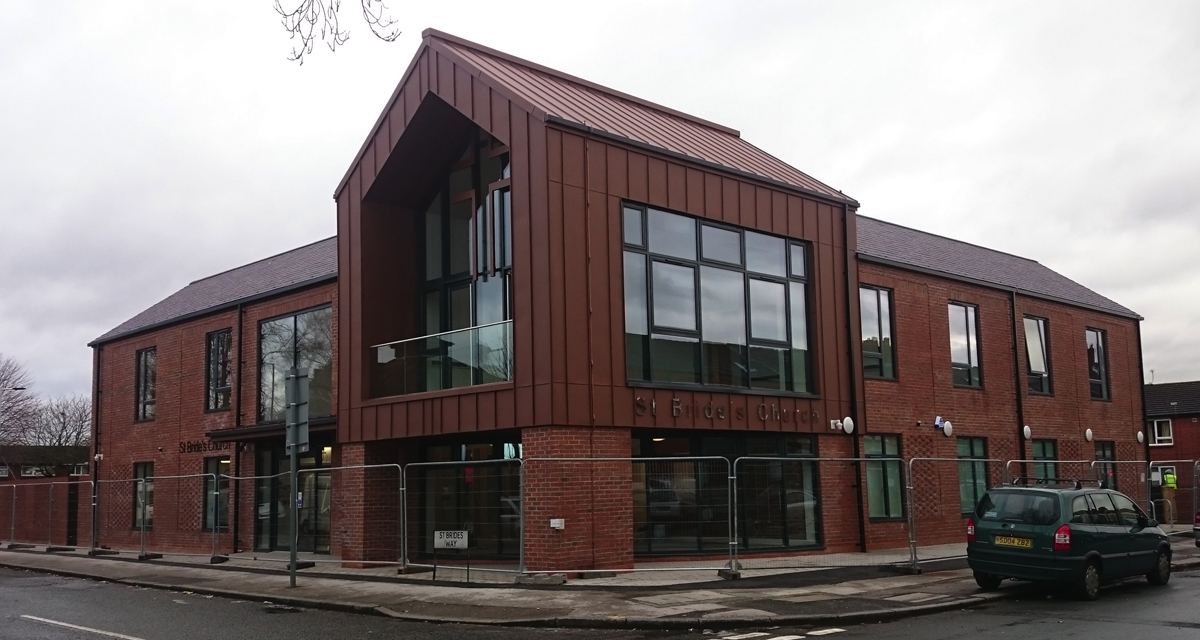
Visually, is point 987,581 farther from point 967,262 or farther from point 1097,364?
point 1097,364

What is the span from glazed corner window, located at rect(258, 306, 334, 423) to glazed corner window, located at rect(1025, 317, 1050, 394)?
1638 centimetres

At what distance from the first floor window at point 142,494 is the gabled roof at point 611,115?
10.9 m

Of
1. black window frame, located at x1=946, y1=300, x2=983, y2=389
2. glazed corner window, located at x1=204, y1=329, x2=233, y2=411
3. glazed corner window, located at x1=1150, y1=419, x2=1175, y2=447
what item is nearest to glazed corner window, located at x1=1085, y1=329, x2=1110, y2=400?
black window frame, located at x1=946, y1=300, x2=983, y2=389

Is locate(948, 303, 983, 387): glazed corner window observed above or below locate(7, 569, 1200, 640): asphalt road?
Answer: above

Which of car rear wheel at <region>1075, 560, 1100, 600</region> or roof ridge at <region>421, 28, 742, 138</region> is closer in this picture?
car rear wheel at <region>1075, 560, 1100, 600</region>

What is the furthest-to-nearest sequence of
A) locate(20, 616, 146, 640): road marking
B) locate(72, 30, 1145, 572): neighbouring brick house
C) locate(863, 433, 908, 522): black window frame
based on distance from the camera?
locate(863, 433, 908, 522): black window frame, locate(72, 30, 1145, 572): neighbouring brick house, locate(20, 616, 146, 640): road marking

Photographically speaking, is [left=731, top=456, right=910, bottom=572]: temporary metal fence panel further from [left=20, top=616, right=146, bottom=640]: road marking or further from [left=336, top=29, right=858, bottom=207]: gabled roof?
[left=20, top=616, right=146, bottom=640]: road marking

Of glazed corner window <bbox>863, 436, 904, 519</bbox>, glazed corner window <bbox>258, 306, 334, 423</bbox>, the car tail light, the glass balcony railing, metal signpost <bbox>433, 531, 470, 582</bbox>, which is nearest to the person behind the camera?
the car tail light

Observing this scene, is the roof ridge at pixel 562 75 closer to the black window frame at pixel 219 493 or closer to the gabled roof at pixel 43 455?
the black window frame at pixel 219 493

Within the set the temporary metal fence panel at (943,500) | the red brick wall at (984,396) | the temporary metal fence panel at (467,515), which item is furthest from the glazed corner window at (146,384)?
the temporary metal fence panel at (943,500)

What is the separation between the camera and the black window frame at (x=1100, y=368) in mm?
27556

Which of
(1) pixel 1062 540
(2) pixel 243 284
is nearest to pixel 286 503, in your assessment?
(2) pixel 243 284

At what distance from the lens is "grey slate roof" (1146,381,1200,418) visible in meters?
43.0

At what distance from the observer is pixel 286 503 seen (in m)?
22.2
